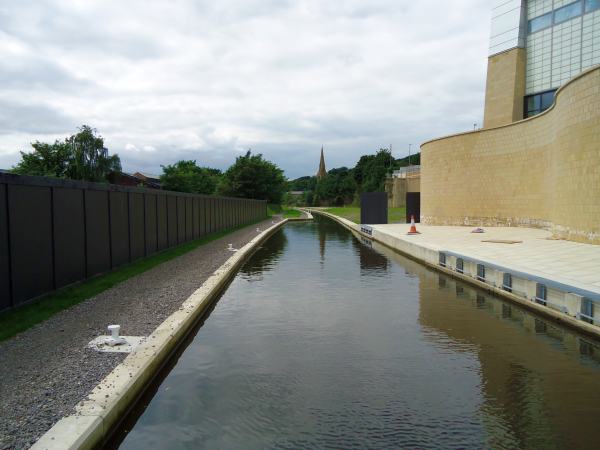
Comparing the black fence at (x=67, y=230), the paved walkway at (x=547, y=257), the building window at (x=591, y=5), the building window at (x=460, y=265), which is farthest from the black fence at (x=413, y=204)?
the building window at (x=460, y=265)

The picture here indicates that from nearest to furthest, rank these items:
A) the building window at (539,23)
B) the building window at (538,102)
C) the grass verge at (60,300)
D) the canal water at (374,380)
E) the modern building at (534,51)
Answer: the canal water at (374,380)
the grass verge at (60,300)
the modern building at (534,51)
the building window at (539,23)
the building window at (538,102)

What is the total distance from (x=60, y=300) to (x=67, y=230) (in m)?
1.83

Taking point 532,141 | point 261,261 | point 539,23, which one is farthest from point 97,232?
point 539,23

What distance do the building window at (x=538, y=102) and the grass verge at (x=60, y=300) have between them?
1117 inches

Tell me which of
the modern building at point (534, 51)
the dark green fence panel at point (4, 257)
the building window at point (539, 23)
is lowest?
the dark green fence panel at point (4, 257)

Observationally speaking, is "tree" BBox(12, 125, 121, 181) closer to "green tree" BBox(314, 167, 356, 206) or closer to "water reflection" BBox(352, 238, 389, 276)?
"water reflection" BBox(352, 238, 389, 276)

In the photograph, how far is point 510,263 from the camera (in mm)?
12836

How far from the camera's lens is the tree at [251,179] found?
63.8 m

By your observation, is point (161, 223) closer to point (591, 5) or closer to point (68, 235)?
point (68, 235)

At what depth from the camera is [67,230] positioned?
10.4m

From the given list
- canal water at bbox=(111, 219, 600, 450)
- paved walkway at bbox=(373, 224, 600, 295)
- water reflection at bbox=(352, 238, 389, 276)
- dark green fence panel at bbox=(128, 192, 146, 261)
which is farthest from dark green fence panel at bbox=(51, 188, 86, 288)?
paved walkway at bbox=(373, 224, 600, 295)

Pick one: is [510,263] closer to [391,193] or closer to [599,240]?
[599,240]

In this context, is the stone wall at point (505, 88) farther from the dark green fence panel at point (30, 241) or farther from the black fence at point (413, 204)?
the dark green fence panel at point (30, 241)

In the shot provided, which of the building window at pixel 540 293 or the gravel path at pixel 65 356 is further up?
the building window at pixel 540 293
